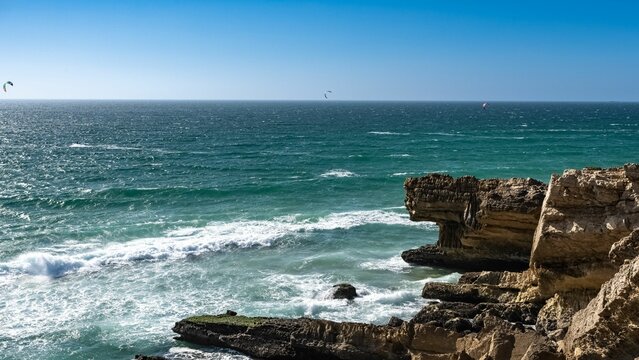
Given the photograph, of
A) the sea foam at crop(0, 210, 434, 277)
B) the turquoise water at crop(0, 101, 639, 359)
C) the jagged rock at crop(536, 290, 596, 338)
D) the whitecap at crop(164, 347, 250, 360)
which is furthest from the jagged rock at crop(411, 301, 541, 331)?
the sea foam at crop(0, 210, 434, 277)

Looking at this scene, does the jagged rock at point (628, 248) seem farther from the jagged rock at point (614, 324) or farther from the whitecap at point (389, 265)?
the whitecap at point (389, 265)

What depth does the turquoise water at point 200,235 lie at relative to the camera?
1018 inches

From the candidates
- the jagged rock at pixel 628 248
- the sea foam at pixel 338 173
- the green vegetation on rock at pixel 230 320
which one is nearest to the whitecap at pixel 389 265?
the green vegetation on rock at pixel 230 320

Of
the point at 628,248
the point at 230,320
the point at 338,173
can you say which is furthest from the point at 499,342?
the point at 338,173

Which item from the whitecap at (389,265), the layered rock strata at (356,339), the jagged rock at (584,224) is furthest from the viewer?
the whitecap at (389,265)

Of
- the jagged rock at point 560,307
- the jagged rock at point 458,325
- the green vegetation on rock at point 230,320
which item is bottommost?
the green vegetation on rock at point 230,320

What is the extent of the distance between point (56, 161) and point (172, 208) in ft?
108

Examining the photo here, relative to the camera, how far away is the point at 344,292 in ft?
88.5

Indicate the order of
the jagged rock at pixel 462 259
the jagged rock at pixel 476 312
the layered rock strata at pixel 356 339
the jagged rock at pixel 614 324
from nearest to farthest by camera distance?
the jagged rock at pixel 614 324 < the layered rock strata at pixel 356 339 < the jagged rock at pixel 476 312 < the jagged rock at pixel 462 259

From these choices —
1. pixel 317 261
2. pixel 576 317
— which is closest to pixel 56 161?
pixel 317 261

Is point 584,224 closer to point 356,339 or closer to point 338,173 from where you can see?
point 356,339

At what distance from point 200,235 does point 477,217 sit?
18.7 meters

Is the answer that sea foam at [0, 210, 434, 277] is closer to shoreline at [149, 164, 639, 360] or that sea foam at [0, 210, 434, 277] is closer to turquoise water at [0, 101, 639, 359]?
turquoise water at [0, 101, 639, 359]

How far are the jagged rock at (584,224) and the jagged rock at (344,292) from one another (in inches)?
329
